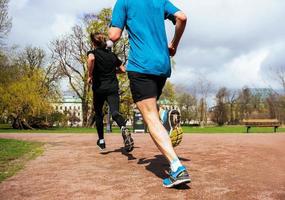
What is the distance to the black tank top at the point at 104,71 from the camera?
6.73 metres

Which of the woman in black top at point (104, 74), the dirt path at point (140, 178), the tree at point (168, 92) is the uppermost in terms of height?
the tree at point (168, 92)

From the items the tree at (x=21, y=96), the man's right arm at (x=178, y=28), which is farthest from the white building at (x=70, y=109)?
the man's right arm at (x=178, y=28)

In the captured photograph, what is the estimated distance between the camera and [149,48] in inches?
158

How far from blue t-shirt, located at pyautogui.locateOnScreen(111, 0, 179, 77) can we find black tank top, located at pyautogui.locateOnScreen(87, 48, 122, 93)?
2.53 meters

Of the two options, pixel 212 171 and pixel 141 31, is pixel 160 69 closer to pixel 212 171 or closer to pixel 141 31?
pixel 141 31

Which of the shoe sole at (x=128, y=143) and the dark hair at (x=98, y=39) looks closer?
the shoe sole at (x=128, y=143)

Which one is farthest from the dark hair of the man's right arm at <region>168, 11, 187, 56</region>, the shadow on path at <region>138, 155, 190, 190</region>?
the man's right arm at <region>168, 11, 187, 56</region>

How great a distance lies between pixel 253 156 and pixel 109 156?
2.19 m

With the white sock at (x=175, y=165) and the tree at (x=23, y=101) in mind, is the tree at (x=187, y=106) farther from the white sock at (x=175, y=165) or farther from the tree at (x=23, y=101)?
the white sock at (x=175, y=165)

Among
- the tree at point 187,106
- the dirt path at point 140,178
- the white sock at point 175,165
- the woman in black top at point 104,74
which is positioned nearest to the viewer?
the dirt path at point 140,178

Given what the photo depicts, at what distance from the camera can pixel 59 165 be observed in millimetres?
5188

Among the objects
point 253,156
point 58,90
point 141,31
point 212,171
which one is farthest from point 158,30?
point 58,90

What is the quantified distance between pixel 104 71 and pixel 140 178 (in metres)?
3.04

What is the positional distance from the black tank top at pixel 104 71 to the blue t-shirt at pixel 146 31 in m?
2.53
